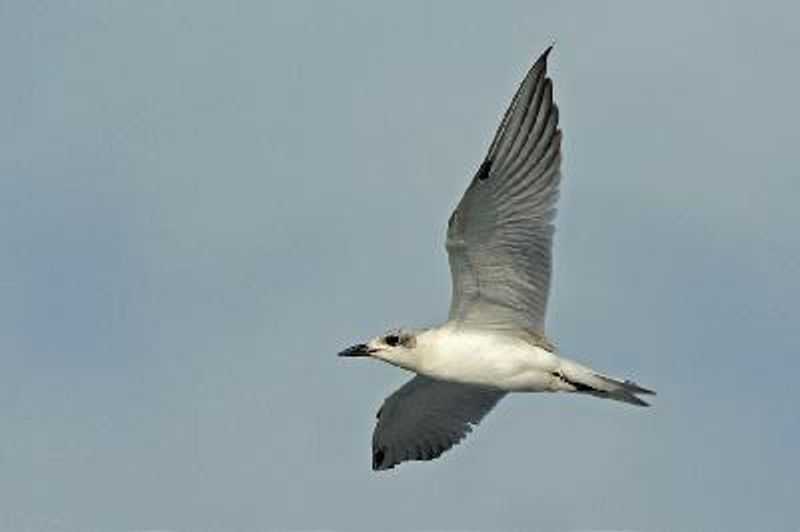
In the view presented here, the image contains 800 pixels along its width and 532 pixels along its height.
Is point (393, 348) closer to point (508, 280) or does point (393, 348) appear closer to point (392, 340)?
point (392, 340)

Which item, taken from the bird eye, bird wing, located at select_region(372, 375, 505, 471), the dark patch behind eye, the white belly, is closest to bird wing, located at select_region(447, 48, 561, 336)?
the white belly

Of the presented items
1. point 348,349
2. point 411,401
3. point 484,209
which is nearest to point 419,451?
point 411,401

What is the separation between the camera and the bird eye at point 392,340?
1014 inches

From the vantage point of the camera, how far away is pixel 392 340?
2581cm

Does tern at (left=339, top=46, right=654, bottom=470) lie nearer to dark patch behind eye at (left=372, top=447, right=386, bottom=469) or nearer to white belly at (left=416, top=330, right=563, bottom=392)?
white belly at (left=416, top=330, right=563, bottom=392)

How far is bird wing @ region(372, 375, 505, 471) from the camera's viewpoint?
28312mm

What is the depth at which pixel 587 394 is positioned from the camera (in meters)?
25.4

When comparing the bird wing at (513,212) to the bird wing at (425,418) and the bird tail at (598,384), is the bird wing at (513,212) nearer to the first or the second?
the bird tail at (598,384)

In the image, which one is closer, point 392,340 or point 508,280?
point 508,280

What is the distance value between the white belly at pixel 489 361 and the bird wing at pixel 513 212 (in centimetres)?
42

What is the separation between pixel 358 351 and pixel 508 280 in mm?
2084

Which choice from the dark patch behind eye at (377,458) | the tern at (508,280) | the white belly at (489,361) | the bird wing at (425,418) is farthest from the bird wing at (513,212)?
the dark patch behind eye at (377,458)

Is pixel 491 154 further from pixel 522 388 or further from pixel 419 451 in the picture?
pixel 419 451

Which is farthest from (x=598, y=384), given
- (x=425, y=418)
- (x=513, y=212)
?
(x=425, y=418)
